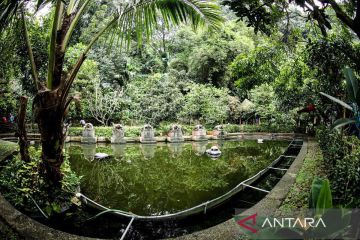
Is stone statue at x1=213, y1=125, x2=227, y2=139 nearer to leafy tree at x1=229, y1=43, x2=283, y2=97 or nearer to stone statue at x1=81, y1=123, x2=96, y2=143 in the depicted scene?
stone statue at x1=81, y1=123, x2=96, y2=143

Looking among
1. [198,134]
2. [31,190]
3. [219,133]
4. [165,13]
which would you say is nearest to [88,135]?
[198,134]

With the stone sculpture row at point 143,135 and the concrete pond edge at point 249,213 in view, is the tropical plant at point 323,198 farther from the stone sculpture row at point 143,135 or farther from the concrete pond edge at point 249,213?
the stone sculpture row at point 143,135

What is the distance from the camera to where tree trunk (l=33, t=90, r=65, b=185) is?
3562mm

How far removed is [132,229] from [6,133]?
44.3 feet

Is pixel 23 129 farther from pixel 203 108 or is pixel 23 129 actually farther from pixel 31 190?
pixel 203 108

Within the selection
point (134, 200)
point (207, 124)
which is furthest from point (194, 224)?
point (207, 124)

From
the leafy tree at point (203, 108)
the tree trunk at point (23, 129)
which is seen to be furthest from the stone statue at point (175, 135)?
the tree trunk at point (23, 129)

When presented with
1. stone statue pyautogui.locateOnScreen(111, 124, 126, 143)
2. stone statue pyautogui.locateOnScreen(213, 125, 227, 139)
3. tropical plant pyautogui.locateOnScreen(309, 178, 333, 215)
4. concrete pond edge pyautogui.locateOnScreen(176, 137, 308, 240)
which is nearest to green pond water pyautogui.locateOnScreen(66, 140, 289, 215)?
concrete pond edge pyautogui.locateOnScreen(176, 137, 308, 240)

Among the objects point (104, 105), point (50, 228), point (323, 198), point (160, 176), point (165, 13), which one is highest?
point (165, 13)

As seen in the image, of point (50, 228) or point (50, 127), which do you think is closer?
point (50, 228)

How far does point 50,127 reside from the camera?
145 inches

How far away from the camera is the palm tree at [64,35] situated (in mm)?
3578

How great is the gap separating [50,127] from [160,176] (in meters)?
4.60

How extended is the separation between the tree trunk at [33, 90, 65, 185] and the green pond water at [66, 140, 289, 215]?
1.77 meters
